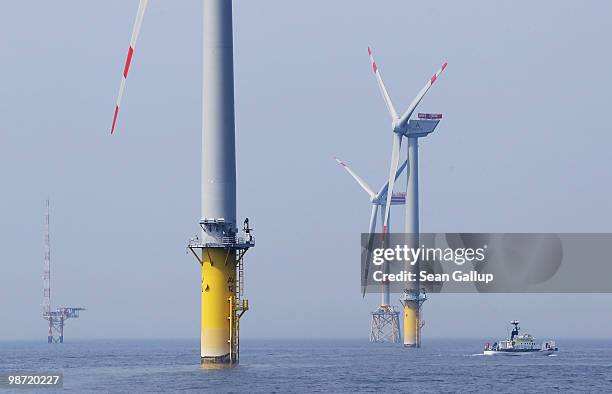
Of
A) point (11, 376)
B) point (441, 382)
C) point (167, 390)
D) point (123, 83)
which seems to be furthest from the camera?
point (11, 376)

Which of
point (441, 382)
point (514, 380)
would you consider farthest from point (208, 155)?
point (514, 380)

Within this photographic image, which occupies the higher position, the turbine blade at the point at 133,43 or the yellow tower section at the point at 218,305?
the turbine blade at the point at 133,43

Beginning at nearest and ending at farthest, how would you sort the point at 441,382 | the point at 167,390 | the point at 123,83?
1. the point at 167,390
2. the point at 123,83
3. the point at 441,382

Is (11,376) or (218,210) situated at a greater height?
(218,210)

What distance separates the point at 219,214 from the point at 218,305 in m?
9.02

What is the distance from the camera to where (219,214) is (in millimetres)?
119688

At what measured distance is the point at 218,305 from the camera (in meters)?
119

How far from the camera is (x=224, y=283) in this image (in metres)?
119

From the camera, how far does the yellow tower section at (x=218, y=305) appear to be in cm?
11931

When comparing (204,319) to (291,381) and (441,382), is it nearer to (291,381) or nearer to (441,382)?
(291,381)

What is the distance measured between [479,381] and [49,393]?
46.5 m

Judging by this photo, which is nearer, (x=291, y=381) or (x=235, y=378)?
(x=235, y=378)

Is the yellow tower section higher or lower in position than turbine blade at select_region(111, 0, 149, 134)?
lower

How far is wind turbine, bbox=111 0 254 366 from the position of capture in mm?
119312
